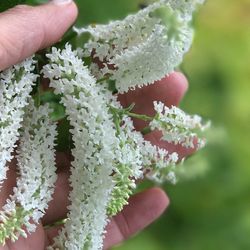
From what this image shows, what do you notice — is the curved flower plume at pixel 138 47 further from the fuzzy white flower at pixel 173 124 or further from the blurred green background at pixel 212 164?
the blurred green background at pixel 212 164

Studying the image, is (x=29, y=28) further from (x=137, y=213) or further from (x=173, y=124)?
(x=137, y=213)

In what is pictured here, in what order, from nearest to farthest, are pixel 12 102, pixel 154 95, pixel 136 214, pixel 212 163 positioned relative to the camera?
1. pixel 12 102
2. pixel 154 95
3. pixel 136 214
4. pixel 212 163

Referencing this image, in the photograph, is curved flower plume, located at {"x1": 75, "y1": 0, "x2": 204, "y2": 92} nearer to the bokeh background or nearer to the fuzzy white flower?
the fuzzy white flower

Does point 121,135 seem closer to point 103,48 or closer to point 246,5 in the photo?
point 103,48

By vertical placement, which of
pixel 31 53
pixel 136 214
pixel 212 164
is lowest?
pixel 212 164

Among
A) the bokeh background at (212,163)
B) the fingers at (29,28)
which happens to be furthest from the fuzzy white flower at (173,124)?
the bokeh background at (212,163)

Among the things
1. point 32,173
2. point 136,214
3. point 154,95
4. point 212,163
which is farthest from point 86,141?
point 212,163

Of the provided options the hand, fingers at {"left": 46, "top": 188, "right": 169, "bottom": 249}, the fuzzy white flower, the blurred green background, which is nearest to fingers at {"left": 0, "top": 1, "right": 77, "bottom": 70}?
the hand
